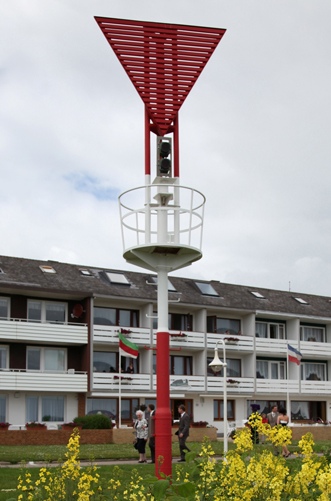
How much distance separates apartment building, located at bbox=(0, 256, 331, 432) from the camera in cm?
4456

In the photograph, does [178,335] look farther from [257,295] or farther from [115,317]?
[257,295]

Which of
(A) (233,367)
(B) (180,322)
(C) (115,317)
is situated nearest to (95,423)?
(C) (115,317)

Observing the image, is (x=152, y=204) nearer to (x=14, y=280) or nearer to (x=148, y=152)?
(x=148, y=152)

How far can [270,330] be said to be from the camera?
57344 mm

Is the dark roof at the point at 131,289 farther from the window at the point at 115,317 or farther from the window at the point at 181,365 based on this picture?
the window at the point at 181,365

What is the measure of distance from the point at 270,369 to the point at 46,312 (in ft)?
59.3

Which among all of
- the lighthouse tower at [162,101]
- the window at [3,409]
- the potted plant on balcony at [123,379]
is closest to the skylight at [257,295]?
the potted plant on balcony at [123,379]

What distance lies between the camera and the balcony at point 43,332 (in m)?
43.1

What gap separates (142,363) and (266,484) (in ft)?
141

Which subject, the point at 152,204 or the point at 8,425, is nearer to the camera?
the point at 152,204

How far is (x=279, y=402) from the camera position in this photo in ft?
186

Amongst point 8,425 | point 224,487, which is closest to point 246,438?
point 224,487

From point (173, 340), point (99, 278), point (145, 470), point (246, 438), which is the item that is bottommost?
point (145, 470)

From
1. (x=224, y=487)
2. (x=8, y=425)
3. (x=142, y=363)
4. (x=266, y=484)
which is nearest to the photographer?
(x=266, y=484)
